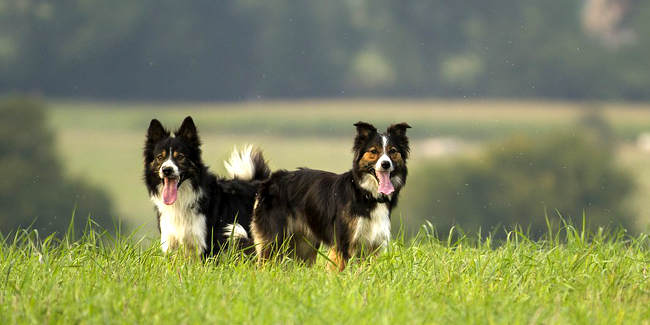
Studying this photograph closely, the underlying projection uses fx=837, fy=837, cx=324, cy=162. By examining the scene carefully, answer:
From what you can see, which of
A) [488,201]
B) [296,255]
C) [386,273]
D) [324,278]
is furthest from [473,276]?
[488,201]

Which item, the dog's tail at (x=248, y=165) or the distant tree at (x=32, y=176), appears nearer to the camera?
the dog's tail at (x=248, y=165)

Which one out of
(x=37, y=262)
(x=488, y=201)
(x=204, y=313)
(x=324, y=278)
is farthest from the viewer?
(x=488, y=201)

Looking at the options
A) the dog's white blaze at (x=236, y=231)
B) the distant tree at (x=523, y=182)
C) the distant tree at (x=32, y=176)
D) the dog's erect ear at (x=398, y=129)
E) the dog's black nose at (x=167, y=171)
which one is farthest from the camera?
the distant tree at (x=523, y=182)

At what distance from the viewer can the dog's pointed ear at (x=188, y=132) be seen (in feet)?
24.3

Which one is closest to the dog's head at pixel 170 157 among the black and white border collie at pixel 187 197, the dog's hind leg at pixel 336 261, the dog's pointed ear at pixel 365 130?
the black and white border collie at pixel 187 197

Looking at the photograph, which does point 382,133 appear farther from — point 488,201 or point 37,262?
point 488,201

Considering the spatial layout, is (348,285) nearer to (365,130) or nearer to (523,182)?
(365,130)

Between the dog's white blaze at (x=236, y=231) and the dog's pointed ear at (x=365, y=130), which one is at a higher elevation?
the dog's pointed ear at (x=365, y=130)

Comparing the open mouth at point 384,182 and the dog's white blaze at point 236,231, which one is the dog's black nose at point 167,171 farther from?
the open mouth at point 384,182

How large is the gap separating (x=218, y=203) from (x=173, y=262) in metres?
0.86

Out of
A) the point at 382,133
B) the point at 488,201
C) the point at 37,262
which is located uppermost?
→ the point at 382,133

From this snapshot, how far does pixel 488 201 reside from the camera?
93.7 ft

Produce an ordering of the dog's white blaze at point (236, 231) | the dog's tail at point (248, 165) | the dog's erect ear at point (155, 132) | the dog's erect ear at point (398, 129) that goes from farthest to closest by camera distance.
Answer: the dog's tail at point (248, 165) < the dog's erect ear at point (155, 132) < the dog's white blaze at point (236, 231) < the dog's erect ear at point (398, 129)

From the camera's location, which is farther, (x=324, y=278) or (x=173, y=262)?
(x=173, y=262)
